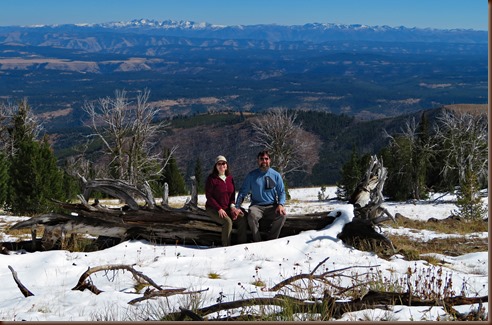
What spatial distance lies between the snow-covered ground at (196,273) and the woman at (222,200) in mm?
583

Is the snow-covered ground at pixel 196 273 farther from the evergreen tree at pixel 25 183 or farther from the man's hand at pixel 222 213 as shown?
the evergreen tree at pixel 25 183

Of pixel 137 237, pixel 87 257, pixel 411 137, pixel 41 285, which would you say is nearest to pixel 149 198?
pixel 137 237

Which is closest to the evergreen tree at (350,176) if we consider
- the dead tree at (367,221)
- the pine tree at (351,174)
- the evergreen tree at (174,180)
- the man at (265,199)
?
the pine tree at (351,174)

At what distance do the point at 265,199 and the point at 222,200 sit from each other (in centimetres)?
88

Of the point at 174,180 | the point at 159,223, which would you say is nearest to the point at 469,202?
the point at 159,223

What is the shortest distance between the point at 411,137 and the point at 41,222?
43.1m

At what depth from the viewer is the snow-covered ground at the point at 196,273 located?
6473 millimetres

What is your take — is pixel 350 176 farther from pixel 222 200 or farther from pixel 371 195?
pixel 222 200

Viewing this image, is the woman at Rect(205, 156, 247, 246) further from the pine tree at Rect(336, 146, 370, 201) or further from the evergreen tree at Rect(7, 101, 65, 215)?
the pine tree at Rect(336, 146, 370, 201)

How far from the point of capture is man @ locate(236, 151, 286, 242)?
11.0 m

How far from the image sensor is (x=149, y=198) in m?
11.5

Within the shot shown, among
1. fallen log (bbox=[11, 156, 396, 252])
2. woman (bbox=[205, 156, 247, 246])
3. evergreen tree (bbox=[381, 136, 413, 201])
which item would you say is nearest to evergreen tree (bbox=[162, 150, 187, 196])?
evergreen tree (bbox=[381, 136, 413, 201])

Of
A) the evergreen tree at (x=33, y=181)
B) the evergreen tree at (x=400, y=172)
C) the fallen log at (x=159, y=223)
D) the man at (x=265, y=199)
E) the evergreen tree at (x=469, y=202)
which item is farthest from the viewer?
the evergreen tree at (x=400, y=172)

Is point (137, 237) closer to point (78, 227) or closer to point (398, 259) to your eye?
point (78, 227)
